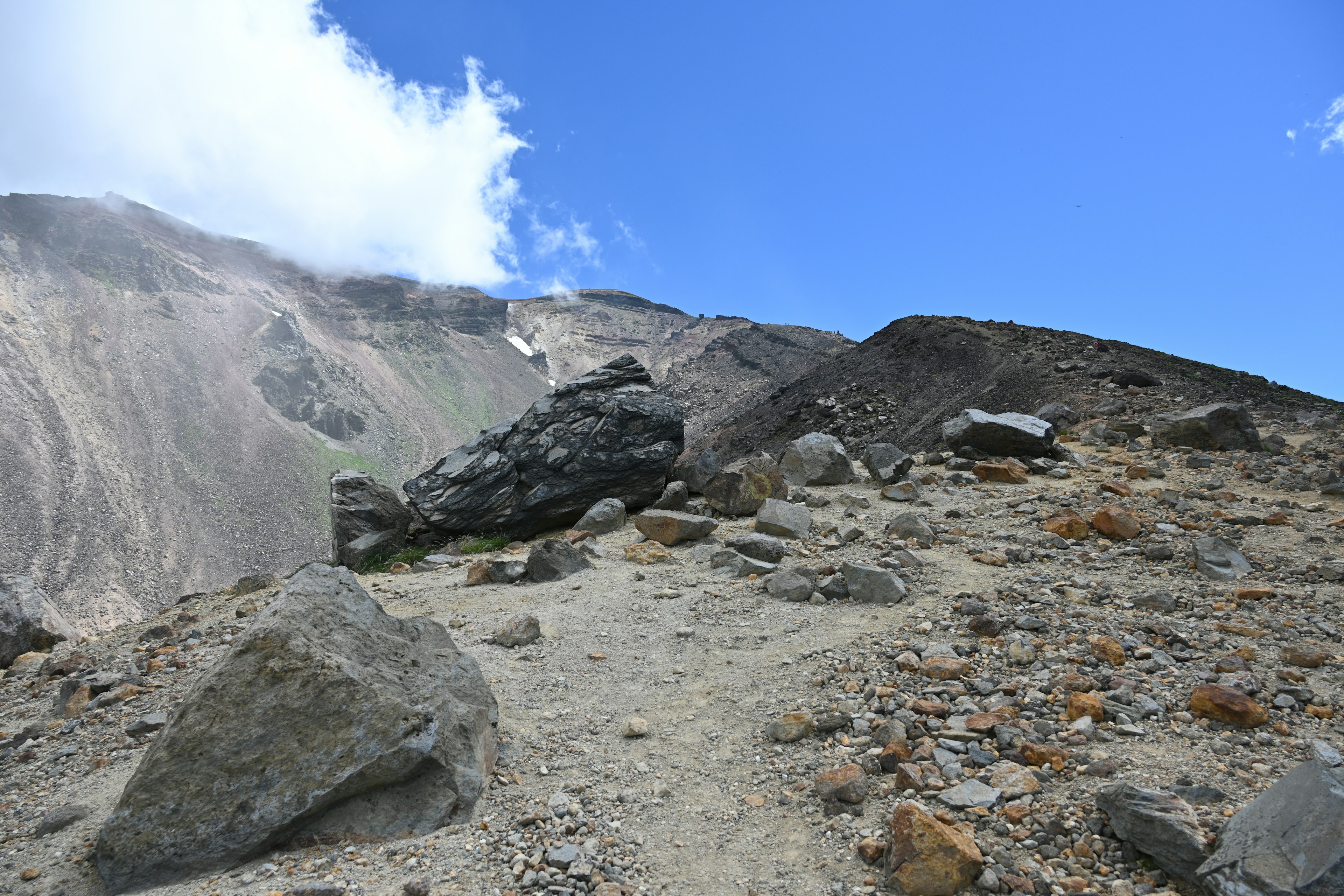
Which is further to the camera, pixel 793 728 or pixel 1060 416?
pixel 1060 416

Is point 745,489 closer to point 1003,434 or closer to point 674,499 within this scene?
point 674,499

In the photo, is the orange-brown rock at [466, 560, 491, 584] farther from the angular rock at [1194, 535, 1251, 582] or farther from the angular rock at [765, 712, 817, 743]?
the angular rock at [1194, 535, 1251, 582]

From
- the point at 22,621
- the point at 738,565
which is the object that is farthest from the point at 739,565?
the point at 22,621

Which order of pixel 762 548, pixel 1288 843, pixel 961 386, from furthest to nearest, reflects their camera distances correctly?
pixel 961 386 < pixel 762 548 < pixel 1288 843

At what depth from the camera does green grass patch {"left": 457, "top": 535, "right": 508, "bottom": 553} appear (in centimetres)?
1239

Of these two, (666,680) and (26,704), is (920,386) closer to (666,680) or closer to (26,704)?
(666,680)

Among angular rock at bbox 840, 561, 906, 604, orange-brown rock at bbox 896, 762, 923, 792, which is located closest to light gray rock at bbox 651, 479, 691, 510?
angular rock at bbox 840, 561, 906, 604

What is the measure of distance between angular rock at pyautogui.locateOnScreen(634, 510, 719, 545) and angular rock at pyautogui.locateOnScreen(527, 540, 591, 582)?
1274mm

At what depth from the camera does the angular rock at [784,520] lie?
9688mm

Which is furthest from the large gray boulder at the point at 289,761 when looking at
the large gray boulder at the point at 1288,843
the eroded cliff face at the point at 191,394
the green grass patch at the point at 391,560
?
the eroded cliff face at the point at 191,394

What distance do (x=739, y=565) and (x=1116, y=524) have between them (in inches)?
185

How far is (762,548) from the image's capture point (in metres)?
8.88

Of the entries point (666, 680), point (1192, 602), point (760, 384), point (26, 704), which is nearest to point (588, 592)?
point (666, 680)

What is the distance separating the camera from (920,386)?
25578mm
